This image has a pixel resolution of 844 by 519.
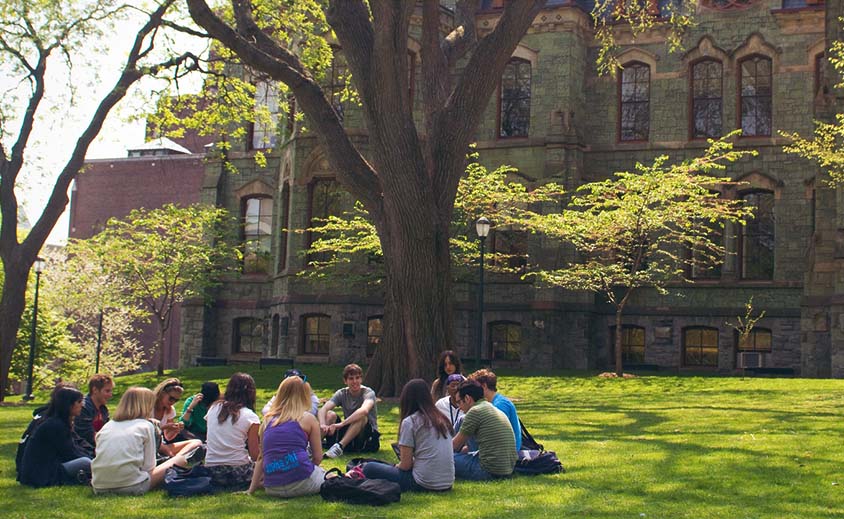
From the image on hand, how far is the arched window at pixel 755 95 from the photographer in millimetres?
30047

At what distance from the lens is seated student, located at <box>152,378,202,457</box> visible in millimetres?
10703

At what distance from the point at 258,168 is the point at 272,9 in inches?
432

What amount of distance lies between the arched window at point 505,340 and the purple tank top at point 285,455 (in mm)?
21937

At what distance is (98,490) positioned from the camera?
359 inches

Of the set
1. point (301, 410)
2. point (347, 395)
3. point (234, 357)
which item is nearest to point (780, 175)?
point (234, 357)

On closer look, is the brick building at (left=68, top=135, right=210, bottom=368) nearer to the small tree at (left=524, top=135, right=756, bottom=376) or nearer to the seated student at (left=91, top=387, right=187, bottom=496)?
the small tree at (left=524, top=135, right=756, bottom=376)

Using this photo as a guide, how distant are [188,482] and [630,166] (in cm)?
2360

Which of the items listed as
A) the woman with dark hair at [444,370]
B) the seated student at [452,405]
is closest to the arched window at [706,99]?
the woman with dark hair at [444,370]

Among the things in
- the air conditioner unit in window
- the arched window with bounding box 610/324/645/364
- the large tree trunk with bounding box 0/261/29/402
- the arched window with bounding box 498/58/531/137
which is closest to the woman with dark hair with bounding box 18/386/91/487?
the large tree trunk with bounding box 0/261/29/402

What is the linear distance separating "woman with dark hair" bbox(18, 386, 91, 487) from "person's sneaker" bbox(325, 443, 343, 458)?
2.75 metres

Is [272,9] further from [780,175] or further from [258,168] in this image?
[780,175]

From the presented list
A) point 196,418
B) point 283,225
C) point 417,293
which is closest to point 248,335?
point 283,225

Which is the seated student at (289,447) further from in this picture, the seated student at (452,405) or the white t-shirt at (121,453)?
the seated student at (452,405)

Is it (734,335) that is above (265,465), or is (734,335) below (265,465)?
above
